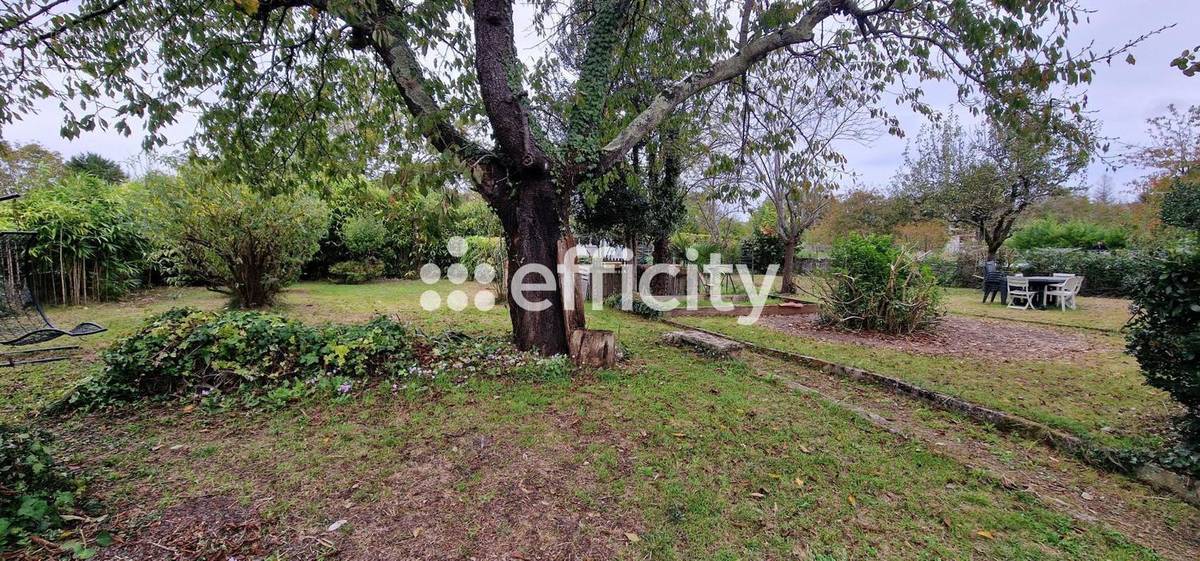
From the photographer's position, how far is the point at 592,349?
4.29 m

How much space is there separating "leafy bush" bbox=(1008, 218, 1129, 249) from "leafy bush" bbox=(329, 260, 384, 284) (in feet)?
74.7

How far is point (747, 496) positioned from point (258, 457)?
8.71ft

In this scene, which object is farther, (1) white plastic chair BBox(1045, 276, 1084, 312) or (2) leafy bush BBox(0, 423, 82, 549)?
(1) white plastic chair BBox(1045, 276, 1084, 312)

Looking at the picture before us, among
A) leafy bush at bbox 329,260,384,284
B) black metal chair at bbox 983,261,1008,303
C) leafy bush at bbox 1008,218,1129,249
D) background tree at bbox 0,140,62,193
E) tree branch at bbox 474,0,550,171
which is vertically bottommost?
black metal chair at bbox 983,261,1008,303

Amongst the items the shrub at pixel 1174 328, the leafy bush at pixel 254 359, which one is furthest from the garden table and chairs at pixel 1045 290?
the leafy bush at pixel 254 359

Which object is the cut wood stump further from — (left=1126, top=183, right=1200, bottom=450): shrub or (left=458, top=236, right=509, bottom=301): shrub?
(left=458, top=236, right=509, bottom=301): shrub

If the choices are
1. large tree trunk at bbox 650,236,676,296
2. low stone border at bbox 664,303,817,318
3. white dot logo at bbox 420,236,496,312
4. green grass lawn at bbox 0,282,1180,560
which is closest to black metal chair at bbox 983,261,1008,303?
low stone border at bbox 664,303,817,318

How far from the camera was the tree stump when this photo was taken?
428 cm

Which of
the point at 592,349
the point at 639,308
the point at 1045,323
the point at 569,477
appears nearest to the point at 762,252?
the point at 1045,323

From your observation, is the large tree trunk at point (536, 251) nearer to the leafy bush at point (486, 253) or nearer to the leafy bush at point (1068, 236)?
the leafy bush at point (486, 253)

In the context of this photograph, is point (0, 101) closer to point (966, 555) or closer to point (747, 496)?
point (747, 496)

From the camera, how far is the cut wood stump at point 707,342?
4.82 metres

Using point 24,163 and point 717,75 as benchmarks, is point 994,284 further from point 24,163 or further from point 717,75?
point 24,163

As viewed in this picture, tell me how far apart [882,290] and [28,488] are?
7.88 metres
